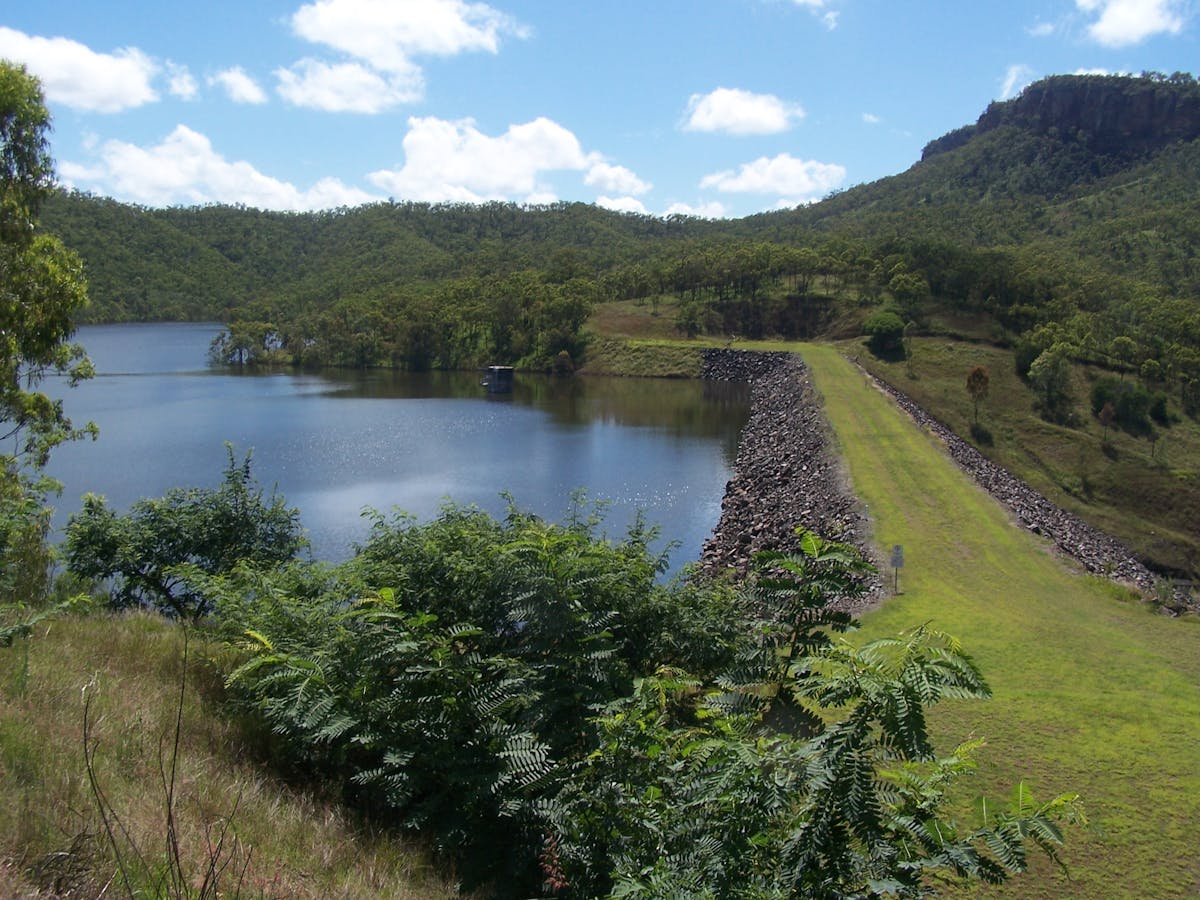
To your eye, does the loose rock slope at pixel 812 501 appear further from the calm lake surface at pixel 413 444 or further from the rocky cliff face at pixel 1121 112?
the rocky cliff face at pixel 1121 112

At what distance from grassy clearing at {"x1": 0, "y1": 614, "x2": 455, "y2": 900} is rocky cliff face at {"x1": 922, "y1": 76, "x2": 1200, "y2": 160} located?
216 meters

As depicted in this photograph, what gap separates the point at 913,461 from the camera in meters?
32.8

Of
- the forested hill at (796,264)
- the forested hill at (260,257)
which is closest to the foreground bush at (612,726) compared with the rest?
the forested hill at (796,264)

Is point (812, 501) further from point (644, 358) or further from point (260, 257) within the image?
point (260, 257)

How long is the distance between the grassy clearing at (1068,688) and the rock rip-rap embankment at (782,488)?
1.75m

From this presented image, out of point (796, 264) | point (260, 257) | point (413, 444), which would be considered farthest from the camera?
point (260, 257)

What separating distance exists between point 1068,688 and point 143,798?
1329 centimetres

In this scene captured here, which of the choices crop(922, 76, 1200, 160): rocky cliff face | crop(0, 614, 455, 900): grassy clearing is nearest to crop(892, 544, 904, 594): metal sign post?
crop(0, 614, 455, 900): grassy clearing

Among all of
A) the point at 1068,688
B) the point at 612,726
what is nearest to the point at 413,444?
the point at 1068,688

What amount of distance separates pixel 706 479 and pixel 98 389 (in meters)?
58.1

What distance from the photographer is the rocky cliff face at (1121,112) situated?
17450cm

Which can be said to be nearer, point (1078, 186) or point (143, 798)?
point (143, 798)

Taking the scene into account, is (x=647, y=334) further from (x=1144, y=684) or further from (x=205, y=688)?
(x=205, y=688)

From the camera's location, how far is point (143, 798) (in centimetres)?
445
